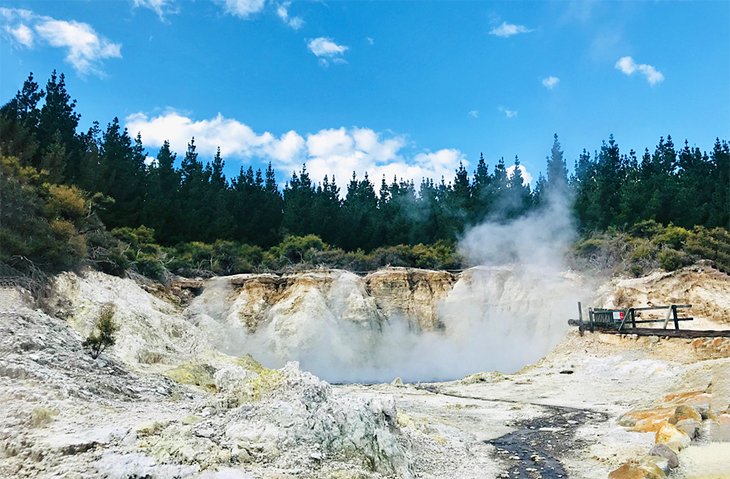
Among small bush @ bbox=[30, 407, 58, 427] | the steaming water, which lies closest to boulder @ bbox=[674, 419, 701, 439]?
small bush @ bbox=[30, 407, 58, 427]

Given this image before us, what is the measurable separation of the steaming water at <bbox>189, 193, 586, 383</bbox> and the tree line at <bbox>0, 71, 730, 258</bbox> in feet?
39.0

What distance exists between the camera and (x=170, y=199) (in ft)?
147

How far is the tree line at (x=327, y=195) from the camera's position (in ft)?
127

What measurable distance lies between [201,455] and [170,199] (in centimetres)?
Result: 4069

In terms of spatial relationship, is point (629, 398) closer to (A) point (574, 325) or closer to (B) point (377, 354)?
(A) point (574, 325)

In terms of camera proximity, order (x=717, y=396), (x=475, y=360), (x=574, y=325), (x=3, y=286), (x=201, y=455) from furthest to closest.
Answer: (x=475, y=360) → (x=574, y=325) → (x=3, y=286) → (x=717, y=396) → (x=201, y=455)

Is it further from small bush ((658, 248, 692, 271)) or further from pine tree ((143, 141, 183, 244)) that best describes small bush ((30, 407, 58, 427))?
pine tree ((143, 141, 183, 244))

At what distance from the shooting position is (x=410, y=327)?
31922mm

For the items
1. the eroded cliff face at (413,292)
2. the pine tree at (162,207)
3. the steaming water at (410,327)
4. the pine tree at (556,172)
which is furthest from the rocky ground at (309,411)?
the pine tree at (556,172)

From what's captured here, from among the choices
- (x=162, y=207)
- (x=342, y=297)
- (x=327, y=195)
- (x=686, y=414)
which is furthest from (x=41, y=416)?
(x=327, y=195)

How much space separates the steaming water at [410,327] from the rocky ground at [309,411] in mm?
5807

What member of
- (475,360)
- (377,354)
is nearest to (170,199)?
(377,354)

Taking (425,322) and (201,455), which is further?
(425,322)

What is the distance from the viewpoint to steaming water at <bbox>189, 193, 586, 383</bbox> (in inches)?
1113
